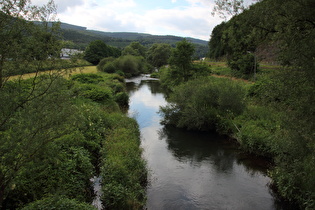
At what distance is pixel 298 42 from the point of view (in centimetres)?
773

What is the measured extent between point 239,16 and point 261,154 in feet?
31.6

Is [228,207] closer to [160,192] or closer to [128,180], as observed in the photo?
[160,192]

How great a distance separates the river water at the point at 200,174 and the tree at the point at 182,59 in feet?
55.3

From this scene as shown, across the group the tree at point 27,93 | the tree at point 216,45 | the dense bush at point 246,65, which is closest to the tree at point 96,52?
the tree at point 216,45

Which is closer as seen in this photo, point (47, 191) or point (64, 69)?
point (64, 69)

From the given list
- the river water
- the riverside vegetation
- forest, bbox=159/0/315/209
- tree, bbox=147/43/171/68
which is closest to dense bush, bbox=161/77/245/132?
the river water

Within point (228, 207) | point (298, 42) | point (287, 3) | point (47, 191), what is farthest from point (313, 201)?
point (47, 191)

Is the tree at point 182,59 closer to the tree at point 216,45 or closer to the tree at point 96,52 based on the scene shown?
the tree at point 216,45

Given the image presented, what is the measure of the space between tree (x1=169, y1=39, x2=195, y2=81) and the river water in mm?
16846

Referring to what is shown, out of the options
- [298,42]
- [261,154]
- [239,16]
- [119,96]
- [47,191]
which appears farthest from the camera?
[119,96]

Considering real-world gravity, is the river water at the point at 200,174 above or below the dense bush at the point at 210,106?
below

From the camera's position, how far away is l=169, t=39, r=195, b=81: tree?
118 feet

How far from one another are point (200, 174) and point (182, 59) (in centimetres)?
2471

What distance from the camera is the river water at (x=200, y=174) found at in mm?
11092
